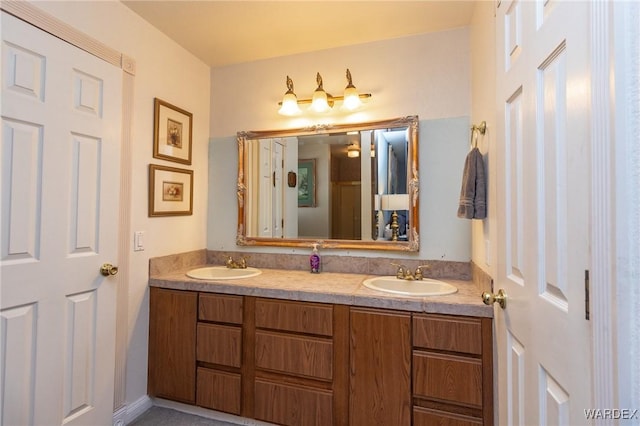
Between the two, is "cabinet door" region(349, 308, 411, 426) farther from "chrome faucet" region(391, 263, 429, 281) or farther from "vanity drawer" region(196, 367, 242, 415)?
"vanity drawer" region(196, 367, 242, 415)

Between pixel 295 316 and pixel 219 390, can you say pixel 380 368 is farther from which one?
pixel 219 390

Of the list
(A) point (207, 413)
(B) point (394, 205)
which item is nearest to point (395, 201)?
(B) point (394, 205)

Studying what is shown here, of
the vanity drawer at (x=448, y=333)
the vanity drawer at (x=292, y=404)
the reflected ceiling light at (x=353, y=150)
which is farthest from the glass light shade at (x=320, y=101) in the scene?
the vanity drawer at (x=292, y=404)

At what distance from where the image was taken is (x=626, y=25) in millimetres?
501

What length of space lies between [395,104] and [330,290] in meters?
1.38

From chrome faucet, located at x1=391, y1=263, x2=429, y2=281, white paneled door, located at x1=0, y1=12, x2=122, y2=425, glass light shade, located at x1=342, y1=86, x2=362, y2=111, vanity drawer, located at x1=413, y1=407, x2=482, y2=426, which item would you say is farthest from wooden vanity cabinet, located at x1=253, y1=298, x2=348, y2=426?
glass light shade, located at x1=342, y1=86, x2=362, y2=111

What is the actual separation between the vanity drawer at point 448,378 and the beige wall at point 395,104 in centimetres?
72

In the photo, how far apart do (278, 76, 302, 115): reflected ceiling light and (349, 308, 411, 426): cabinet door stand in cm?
151

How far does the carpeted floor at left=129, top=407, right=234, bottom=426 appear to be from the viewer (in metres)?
1.83

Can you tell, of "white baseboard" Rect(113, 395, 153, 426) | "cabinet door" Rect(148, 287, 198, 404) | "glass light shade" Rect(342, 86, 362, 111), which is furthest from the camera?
"glass light shade" Rect(342, 86, 362, 111)

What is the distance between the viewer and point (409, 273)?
76.9 inches

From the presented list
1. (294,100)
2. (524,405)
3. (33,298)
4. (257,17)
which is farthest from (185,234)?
(524,405)

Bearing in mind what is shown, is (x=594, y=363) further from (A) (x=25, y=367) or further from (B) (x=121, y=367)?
(B) (x=121, y=367)

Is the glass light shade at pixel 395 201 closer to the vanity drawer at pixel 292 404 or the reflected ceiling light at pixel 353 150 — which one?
the reflected ceiling light at pixel 353 150
